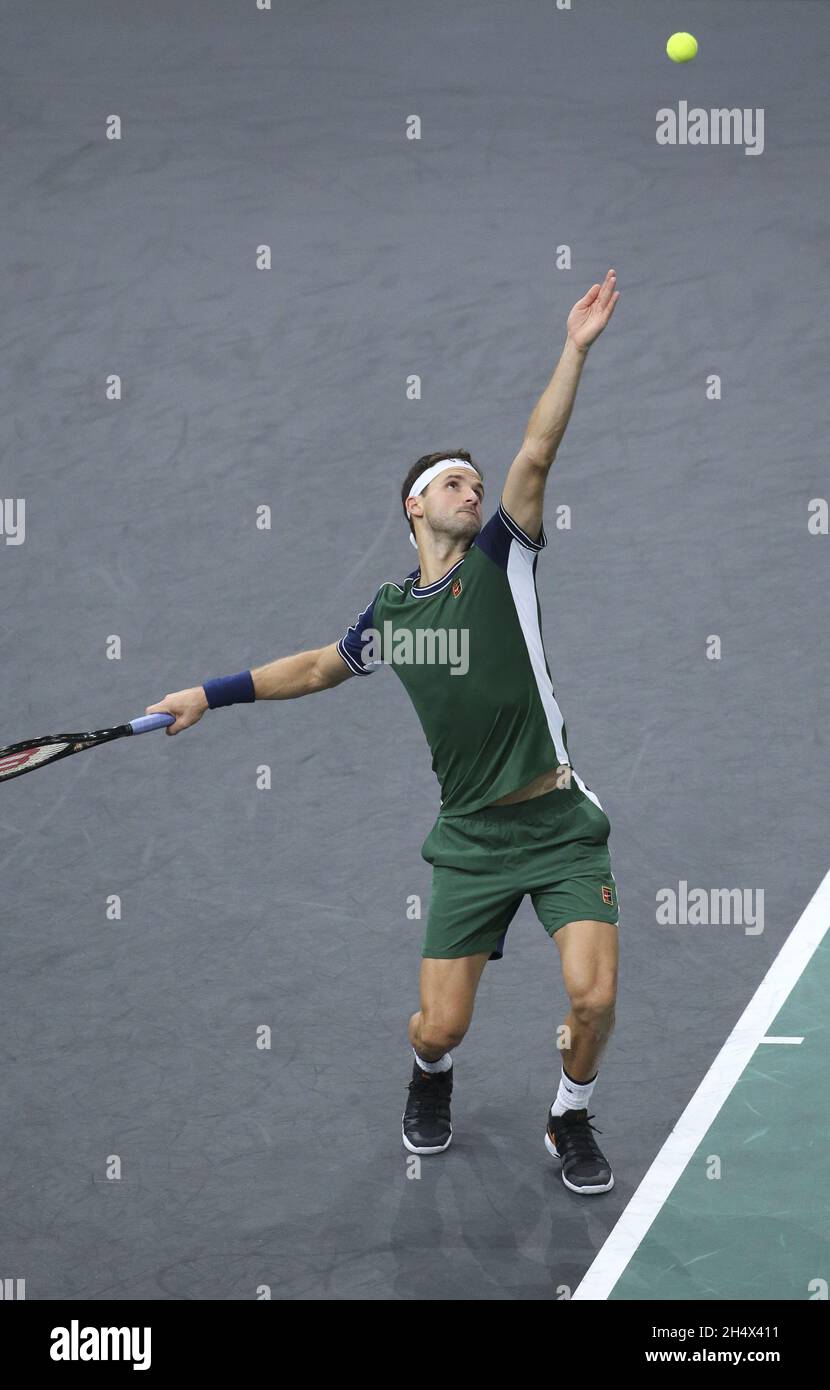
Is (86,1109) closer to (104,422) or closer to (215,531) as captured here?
(215,531)

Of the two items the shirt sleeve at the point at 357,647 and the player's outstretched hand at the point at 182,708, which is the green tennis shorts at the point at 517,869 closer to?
the shirt sleeve at the point at 357,647

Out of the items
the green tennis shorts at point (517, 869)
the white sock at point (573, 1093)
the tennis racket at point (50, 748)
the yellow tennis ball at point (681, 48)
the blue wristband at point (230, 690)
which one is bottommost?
the white sock at point (573, 1093)

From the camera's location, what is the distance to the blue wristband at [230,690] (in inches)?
261

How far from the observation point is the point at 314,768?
9.04 meters

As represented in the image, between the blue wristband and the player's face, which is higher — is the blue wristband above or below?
below

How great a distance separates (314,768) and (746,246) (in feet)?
17.9

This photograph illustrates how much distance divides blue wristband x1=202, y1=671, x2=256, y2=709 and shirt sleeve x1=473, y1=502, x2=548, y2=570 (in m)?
1.02

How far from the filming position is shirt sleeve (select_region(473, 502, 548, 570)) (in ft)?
20.4

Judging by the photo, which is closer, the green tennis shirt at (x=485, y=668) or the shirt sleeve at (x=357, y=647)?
the green tennis shirt at (x=485, y=668)

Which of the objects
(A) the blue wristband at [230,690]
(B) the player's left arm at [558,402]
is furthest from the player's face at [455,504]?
(A) the blue wristband at [230,690]

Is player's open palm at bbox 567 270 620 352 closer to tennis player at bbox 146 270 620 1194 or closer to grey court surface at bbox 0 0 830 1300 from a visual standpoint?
tennis player at bbox 146 270 620 1194

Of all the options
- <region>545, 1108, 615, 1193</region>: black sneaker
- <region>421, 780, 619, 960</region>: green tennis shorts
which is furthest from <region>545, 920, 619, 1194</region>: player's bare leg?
<region>421, 780, 619, 960</region>: green tennis shorts

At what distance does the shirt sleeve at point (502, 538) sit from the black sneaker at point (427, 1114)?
1.88 meters

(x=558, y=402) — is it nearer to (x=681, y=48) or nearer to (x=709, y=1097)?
(x=709, y=1097)
